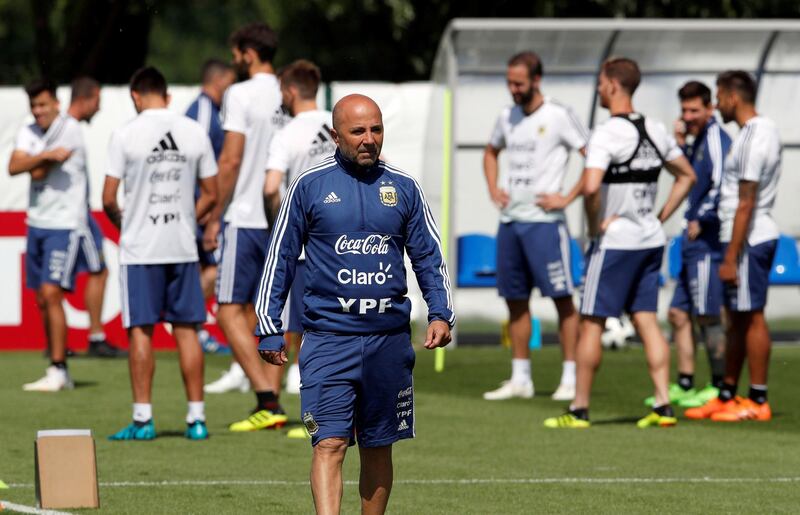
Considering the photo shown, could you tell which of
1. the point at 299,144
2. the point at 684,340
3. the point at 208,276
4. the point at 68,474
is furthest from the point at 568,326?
the point at 68,474

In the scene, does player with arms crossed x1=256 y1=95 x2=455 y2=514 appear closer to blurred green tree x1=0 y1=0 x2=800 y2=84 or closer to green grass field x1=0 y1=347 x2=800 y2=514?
green grass field x1=0 y1=347 x2=800 y2=514

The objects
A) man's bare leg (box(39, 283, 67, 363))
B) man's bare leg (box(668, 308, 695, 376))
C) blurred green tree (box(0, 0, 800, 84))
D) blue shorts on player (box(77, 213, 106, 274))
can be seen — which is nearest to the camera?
man's bare leg (box(668, 308, 695, 376))

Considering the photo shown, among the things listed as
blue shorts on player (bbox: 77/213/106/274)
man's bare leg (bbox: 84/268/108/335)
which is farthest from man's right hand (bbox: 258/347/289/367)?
man's bare leg (bbox: 84/268/108/335)

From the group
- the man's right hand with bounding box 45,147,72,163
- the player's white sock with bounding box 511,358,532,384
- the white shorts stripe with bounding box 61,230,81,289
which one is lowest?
the player's white sock with bounding box 511,358,532,384

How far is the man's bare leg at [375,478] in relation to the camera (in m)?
6.94

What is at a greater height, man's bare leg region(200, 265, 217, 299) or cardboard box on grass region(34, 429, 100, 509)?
man's bare leg region(200, 265, 217, 299)

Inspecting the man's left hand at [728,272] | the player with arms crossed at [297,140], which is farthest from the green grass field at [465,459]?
the player with arms crossed at [297,140]

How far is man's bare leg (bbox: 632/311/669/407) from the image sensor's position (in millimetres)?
11016

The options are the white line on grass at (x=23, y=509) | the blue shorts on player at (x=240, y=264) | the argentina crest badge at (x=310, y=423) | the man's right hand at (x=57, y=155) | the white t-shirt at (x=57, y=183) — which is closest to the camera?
the argentina crest badge at (x=310, y=423)

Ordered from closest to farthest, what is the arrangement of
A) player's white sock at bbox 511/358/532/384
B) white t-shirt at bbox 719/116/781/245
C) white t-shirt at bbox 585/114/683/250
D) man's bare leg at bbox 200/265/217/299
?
white t-shirt at bbox 585/114/683/250, white t-shirt at bbox 719/116/781/245, player's white sock at bbox 511/358/532/384, man's bare leg at bbox 200/265/217/299

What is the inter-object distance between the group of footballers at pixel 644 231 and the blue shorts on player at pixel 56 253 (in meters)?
3.40

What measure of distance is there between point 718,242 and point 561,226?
113cm

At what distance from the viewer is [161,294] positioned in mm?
10398

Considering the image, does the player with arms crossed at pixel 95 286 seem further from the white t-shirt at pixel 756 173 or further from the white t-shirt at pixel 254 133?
the white t-shirt at pixel 756 173
